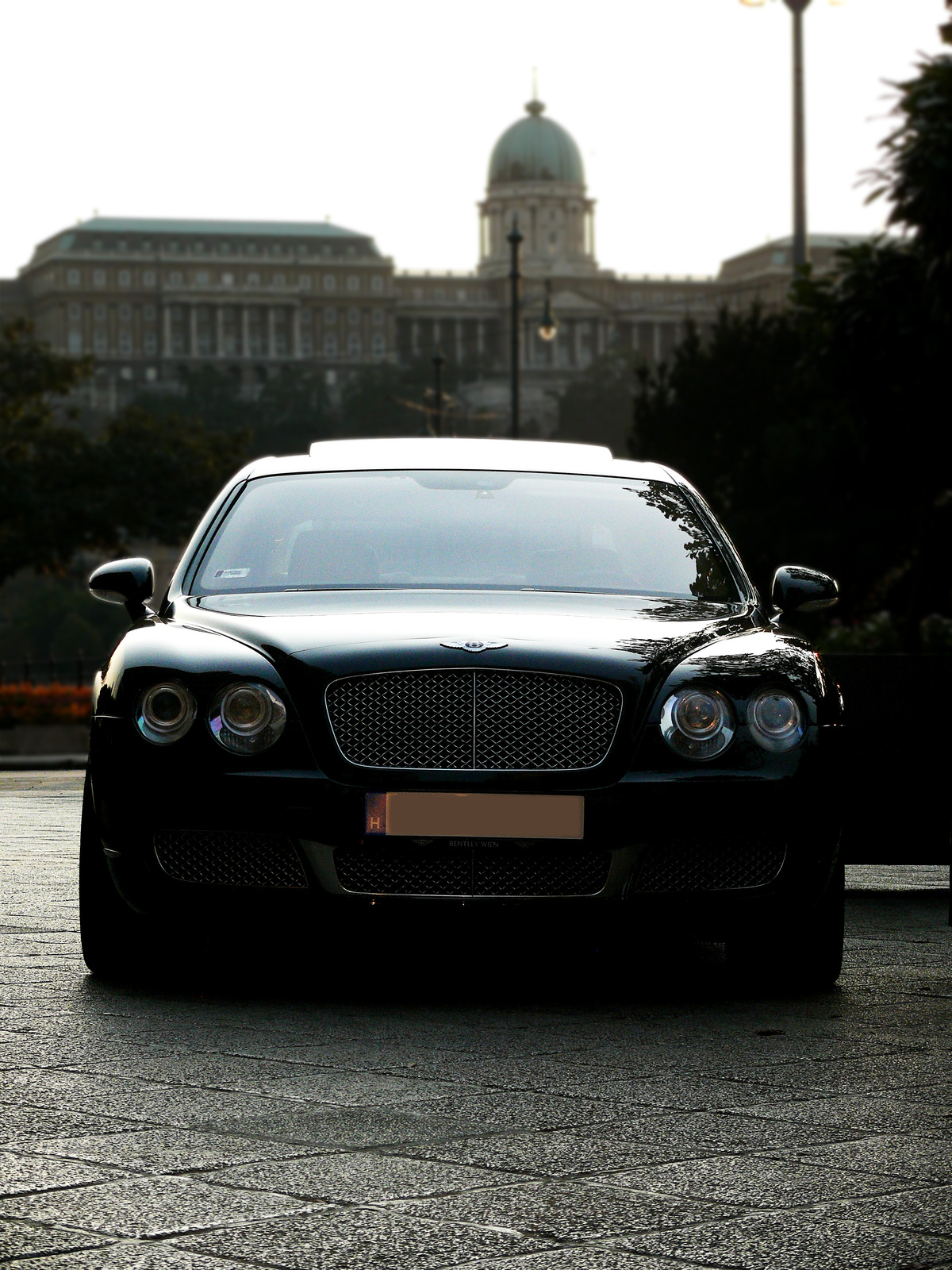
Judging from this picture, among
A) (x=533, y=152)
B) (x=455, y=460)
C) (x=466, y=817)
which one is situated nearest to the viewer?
(x=466, y=817)

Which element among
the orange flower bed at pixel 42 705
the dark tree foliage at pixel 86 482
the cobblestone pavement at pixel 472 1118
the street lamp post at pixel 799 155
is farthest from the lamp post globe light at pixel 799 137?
the cobblestone pavement at pixel 472 1118

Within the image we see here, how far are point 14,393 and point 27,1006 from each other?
127ft

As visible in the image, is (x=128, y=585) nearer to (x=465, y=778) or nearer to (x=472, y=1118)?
(x=465, y=778)

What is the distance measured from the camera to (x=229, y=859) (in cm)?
558

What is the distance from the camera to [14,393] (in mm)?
43031

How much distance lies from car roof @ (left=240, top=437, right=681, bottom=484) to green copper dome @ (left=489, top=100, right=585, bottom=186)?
175 m

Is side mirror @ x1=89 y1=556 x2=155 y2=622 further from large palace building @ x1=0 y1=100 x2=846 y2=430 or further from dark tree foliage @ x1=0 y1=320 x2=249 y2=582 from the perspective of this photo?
large palace building @ x1=0 y1=100 x2=846 y2=430

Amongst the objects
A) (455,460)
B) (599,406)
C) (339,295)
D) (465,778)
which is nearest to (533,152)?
(339,295)

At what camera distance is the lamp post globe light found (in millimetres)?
24781

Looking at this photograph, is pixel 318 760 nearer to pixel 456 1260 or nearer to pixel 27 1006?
pixel 27 1006

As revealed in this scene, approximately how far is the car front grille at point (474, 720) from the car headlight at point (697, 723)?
0.43ft

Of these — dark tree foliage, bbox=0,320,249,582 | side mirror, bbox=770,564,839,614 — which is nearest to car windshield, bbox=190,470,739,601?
side mirror, bbox=770,564,839,614

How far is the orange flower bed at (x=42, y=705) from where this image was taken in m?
31.1

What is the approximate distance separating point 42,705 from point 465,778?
26.7 meters
